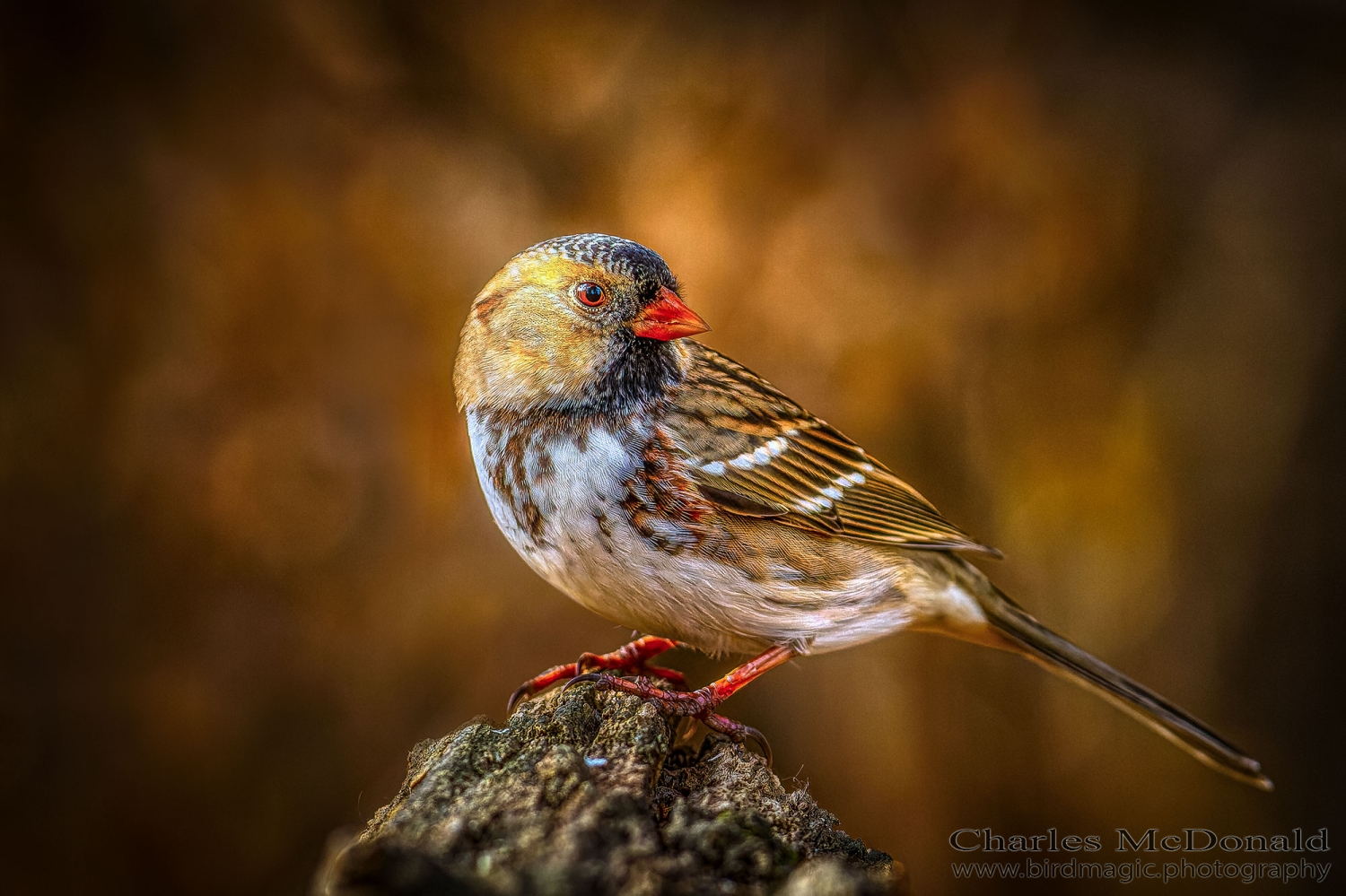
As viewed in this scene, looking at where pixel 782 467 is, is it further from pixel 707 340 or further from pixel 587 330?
pixel 707 340

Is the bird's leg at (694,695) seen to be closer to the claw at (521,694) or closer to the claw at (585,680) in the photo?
the claw at (585,680)

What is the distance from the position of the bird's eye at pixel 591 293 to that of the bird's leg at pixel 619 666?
3.29 feet

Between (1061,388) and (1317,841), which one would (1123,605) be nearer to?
(1061,388)

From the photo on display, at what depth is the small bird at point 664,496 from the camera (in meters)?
2.52

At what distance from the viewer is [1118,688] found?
3037mm

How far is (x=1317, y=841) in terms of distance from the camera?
4898 millimetres

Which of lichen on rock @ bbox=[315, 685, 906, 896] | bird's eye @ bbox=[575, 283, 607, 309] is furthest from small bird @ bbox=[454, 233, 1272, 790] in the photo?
lichen on rock @ bbox=[315, 685, 906, 896]

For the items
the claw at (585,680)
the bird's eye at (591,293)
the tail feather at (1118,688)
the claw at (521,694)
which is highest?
the bird's eye at (591,293)

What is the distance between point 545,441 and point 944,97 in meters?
3.23

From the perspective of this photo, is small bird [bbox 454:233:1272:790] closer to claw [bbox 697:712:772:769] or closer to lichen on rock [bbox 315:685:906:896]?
claw [bbox 697:712:772:769]

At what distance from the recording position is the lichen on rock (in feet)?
4.95

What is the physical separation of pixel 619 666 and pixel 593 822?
128 centimetres

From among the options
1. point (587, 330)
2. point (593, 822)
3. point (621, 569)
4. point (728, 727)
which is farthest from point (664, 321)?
point (593, 822)

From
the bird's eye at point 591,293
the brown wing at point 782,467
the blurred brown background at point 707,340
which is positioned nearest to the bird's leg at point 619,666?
the brown wing at point 782,467
